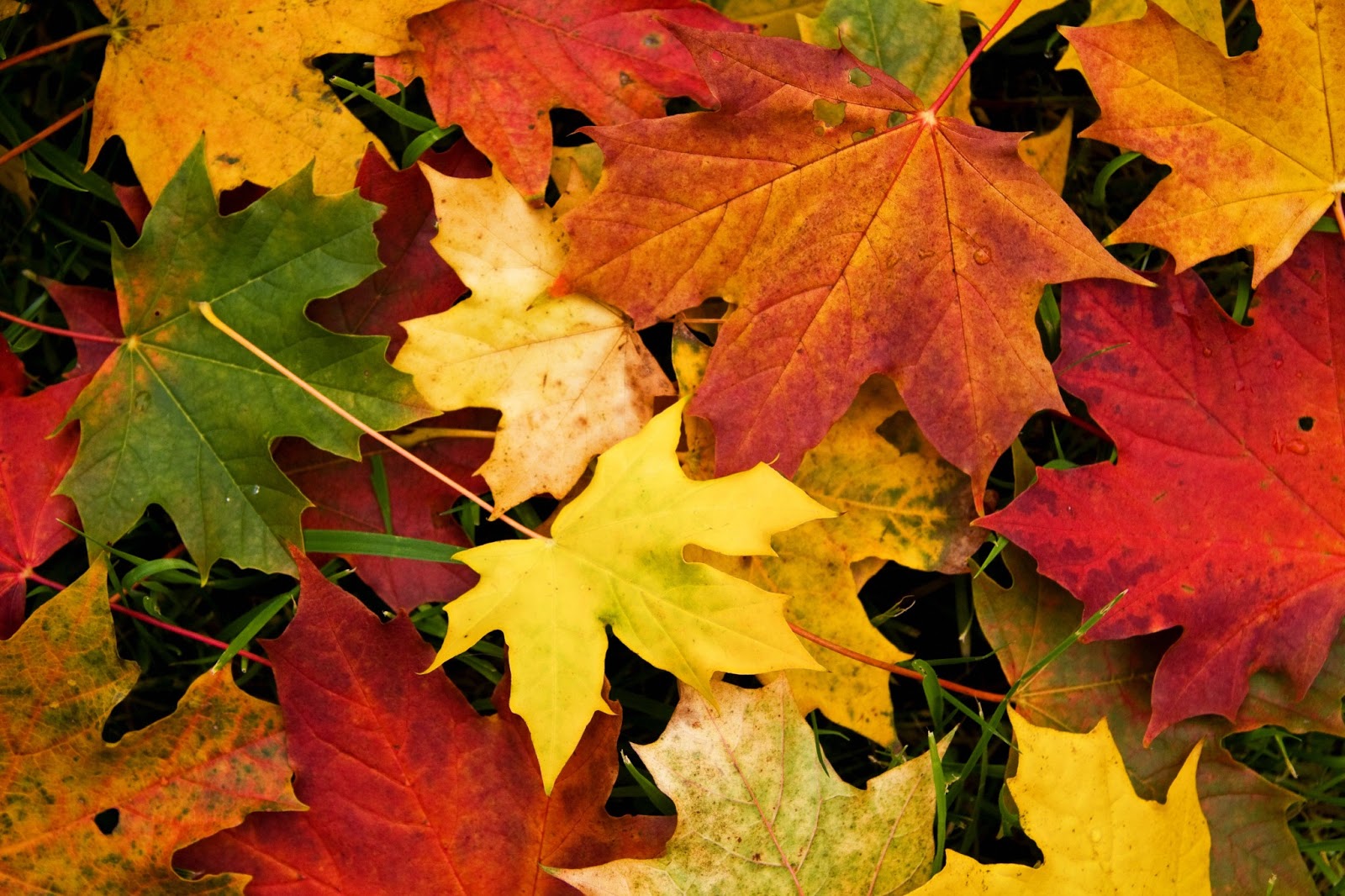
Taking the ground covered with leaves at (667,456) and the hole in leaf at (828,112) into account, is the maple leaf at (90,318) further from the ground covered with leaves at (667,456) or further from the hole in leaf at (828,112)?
the hole in leaf at (828,112)

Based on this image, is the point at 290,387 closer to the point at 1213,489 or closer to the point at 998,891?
the point at 998,891

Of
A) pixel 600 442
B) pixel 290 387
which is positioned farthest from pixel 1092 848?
pixel 290 387

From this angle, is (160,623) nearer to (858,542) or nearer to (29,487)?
(29,487)

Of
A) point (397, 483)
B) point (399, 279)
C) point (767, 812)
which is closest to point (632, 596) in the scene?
point (767, 812)

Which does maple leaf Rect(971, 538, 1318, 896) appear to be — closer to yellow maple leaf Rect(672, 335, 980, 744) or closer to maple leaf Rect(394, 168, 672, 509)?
yellow maple leaf Rect(672, 335, 980, 744)

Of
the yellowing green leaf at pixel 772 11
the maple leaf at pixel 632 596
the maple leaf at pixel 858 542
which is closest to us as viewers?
the maple leaf at pixel 632 596

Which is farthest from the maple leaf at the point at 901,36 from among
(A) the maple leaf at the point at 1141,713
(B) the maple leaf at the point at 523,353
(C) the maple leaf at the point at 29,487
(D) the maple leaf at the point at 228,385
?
(C) the maple leaf at the point at 29,487
